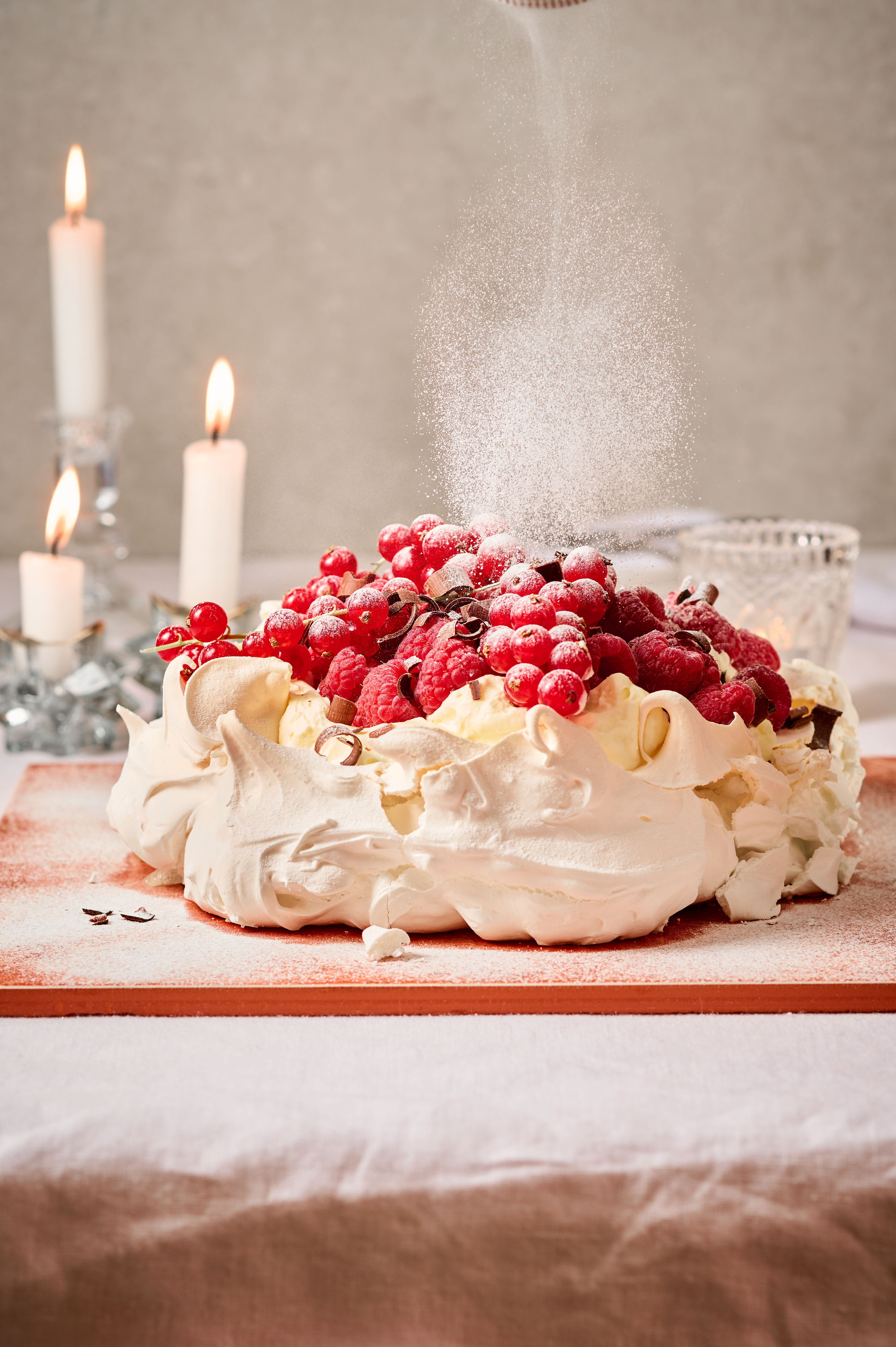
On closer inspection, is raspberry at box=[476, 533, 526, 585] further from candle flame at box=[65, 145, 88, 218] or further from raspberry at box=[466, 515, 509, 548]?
candle flame at box=[65, 145, 88, 218]

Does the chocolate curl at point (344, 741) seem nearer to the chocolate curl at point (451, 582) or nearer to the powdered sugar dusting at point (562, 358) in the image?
the chocolate curl at point (451, 582)

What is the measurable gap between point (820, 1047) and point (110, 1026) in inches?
16.3

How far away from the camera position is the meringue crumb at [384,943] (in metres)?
0.83

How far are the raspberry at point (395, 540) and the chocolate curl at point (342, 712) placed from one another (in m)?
0.18

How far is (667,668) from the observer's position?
0.94 meters

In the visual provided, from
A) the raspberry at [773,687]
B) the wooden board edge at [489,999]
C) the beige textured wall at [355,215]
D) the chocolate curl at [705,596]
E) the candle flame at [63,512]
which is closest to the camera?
the wooden board edge at [489,999]

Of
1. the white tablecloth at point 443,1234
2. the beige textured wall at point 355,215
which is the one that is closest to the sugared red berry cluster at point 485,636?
the white tablecloth at point 443,1234

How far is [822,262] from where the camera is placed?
9.33 ft

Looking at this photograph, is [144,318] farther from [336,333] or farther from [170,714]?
[170,714]

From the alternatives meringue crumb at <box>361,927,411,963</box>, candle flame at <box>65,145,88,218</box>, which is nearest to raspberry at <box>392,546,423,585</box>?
meringue crumb at <box>361,927,411,963</box>

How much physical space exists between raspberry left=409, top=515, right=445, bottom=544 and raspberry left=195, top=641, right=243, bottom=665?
15cm

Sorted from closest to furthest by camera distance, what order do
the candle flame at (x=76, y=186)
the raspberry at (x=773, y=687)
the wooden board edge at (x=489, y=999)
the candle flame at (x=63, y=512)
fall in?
the wooden board edge at (x=489, y=999) < the raspberry at (x=773, y=687) < the candle flame at (x=63, y=512) < the candle flame at (x=76, y=186)

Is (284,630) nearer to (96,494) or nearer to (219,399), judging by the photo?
(219,399)

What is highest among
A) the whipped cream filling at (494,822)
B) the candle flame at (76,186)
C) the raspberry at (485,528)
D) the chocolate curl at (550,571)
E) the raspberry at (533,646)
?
the candle flame at (76,186)
